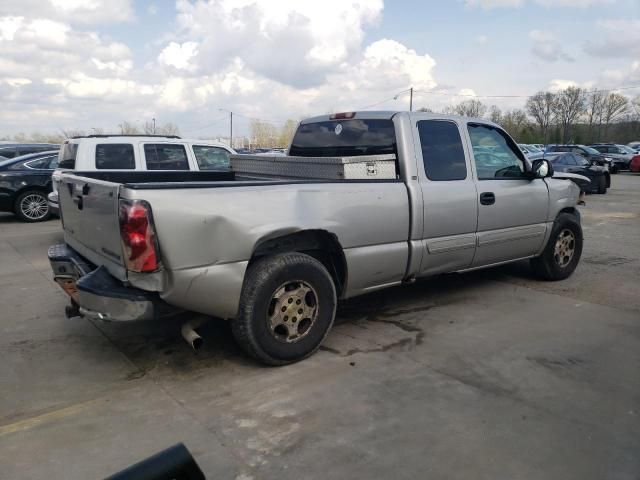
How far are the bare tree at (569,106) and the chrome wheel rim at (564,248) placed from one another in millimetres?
77172

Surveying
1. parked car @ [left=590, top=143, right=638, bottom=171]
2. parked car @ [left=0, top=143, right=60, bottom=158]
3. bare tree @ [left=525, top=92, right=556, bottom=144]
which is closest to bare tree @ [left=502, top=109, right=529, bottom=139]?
bare tree @ [left=525, top=92, right=556, bottom=144]

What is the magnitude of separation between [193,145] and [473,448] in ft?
26.3

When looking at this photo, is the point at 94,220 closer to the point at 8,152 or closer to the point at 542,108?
the point at 8,152

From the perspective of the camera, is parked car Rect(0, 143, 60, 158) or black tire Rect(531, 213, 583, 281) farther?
parked car Rect(0, 143, 60, 158)

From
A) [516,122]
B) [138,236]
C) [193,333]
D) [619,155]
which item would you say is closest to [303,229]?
[193,333]

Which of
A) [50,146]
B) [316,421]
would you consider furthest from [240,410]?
[50,146]

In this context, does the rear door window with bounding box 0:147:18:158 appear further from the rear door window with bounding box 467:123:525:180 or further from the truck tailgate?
the rear door window with bounding box 467:123:525:180

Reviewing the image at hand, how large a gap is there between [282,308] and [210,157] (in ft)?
21.6

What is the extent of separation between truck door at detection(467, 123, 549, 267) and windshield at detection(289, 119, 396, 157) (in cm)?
104

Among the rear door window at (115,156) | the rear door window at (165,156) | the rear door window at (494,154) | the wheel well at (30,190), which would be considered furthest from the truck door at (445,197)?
the wheel well at (30,190)

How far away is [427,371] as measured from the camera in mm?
3854

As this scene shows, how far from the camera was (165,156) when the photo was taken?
9328 millimetres

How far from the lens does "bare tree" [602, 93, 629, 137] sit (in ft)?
253

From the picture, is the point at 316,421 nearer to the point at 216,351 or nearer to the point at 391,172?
the point at 216,351
